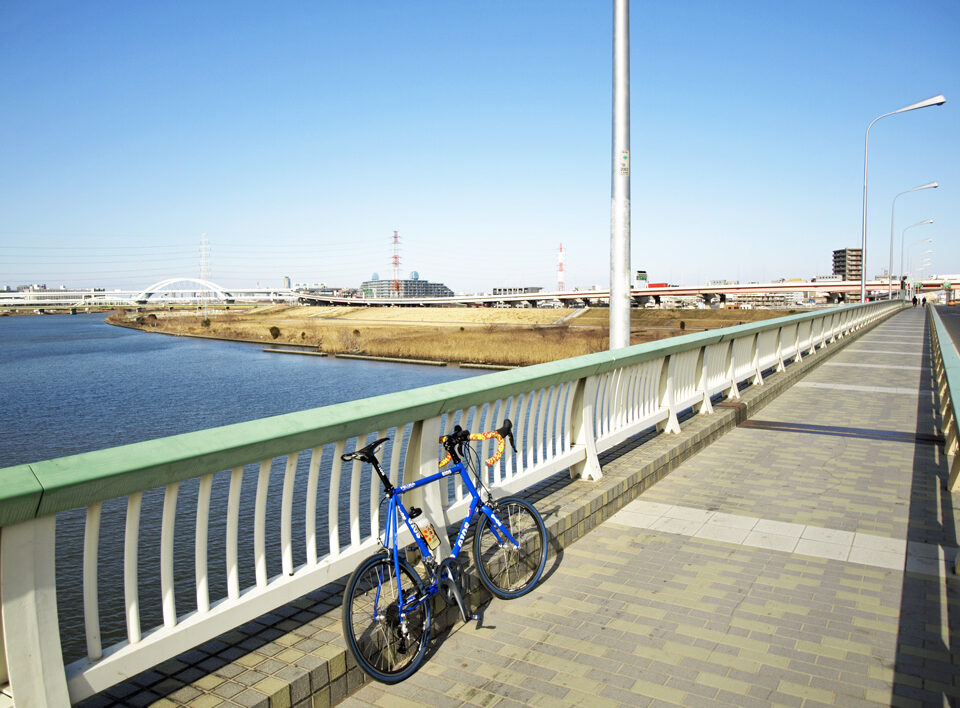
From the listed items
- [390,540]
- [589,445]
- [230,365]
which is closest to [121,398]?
[230,365]

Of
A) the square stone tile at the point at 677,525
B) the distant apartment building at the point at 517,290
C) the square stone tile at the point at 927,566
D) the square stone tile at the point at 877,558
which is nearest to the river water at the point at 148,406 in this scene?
the square stone tile at the point at 677,525

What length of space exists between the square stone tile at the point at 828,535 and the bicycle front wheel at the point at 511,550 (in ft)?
7.43

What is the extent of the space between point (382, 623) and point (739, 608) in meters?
2.15

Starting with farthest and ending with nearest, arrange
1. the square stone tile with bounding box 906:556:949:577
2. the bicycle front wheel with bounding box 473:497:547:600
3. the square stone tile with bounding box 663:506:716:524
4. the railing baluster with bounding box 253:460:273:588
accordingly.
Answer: the square stone tile with bounding box 663:506:716:524 → the square stone tile with bounding box 906:556:949:577 → the bicycle front wheel with bounding box 473:497:547:600 → the railing baluster with bounding box 253:460:273:588

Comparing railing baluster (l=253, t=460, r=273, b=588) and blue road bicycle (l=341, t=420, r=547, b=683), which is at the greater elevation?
railing baluster (l=253, t=460, r=273, b=588)

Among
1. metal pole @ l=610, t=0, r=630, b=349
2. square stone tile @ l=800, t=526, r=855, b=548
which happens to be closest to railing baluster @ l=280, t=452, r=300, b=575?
square stone tile @ l=800, t=526, r=855, b=548

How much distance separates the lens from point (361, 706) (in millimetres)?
3293

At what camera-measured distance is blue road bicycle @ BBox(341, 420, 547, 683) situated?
340 cm

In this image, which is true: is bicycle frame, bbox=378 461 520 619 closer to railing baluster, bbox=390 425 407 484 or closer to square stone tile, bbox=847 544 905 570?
railing baluster, bbox=390 425 407 484

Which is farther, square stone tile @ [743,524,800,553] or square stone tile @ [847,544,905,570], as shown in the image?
square stone tile @ [743,524,800,553]

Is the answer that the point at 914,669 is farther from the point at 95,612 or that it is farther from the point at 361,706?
the point at 95,612

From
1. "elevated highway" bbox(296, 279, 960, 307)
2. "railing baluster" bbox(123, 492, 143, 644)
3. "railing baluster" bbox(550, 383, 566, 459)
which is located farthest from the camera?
"elevated highway" bbox(296, 279, 960, 307)

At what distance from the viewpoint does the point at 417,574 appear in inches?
149

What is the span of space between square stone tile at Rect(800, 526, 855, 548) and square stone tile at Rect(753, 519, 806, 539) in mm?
49
